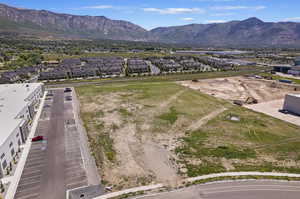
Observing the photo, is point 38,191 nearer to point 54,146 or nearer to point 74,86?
point 54,146

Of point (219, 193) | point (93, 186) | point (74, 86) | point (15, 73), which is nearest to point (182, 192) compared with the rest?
point (219, 193)

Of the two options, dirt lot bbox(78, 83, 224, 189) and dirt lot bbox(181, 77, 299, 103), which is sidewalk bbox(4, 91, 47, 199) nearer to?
dirt lot bbox(78, 83, 224, 189)

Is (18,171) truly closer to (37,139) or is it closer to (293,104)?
(37,139)

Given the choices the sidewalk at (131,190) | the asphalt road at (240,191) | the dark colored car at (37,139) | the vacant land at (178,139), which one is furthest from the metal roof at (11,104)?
the asphalt road at (240,191)

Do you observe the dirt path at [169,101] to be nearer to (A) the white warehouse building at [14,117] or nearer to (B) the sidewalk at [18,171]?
(B) the sidewalk at [18,171]

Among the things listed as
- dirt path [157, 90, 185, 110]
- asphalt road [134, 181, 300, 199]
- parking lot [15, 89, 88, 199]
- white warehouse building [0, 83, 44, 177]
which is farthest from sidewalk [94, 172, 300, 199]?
dirt path [157, 90, 185, 110]
